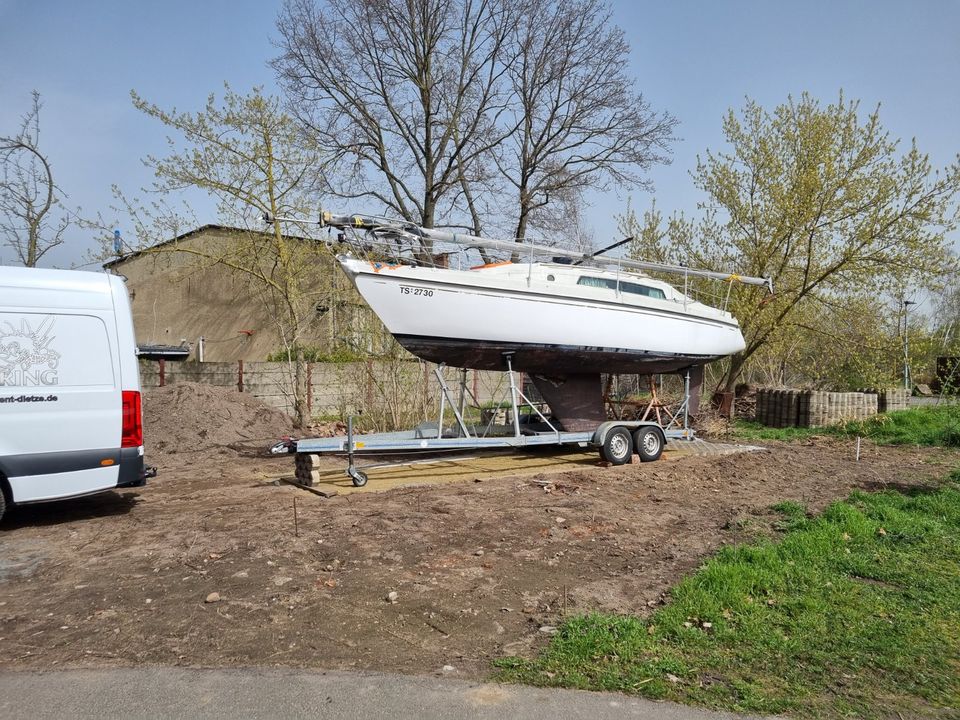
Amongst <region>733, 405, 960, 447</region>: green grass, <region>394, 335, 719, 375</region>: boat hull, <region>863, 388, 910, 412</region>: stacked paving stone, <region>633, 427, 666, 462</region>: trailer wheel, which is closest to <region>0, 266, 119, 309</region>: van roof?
<region>394, 335, 719, 375</region>: boat hull

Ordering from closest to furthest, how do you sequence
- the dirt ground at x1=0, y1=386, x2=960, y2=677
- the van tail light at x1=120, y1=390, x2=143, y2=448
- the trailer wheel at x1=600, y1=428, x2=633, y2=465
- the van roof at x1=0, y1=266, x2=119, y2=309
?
the dirt ground at x1=0, y1=386, x2=960, y2=677 < the van roof at x1=0, y1=266, x2=119, y2=309 < the van tail light at x1=120, y1=390, x2=143, y2=448 < the trailer wheel at x1=600, y1=428, x2=633, y2=465

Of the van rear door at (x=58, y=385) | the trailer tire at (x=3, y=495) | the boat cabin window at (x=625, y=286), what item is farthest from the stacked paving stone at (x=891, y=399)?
the trailer tire at (x=3, y=495)

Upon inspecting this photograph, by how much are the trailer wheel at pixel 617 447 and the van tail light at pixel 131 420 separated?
264 inches

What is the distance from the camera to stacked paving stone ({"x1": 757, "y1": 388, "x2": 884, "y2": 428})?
637 inches

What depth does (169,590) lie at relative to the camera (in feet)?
17.2

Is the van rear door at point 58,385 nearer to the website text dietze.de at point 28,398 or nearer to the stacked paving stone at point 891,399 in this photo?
the website text dietze.de at point 28,398

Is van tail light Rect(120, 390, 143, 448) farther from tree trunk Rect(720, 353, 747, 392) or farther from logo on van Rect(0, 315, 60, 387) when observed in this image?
tree trunk Rect(720, 353, 747, 392)

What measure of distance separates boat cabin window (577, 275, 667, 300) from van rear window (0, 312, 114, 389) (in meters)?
7.10

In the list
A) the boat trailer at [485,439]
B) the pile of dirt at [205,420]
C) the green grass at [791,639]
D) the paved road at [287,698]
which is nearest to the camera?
the paved road at [287,698]

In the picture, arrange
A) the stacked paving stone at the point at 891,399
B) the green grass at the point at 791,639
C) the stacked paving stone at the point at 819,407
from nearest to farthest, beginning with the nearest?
the green grass at the point at 791,639 → the stacked paving stone at the point at 819,407 → the stacked paving stone at the point at 891,399

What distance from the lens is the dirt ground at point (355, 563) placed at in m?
4.34

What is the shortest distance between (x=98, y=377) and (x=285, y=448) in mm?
2344

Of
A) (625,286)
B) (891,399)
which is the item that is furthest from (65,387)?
(891,399)

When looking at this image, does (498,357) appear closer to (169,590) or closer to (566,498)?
(566,498)
